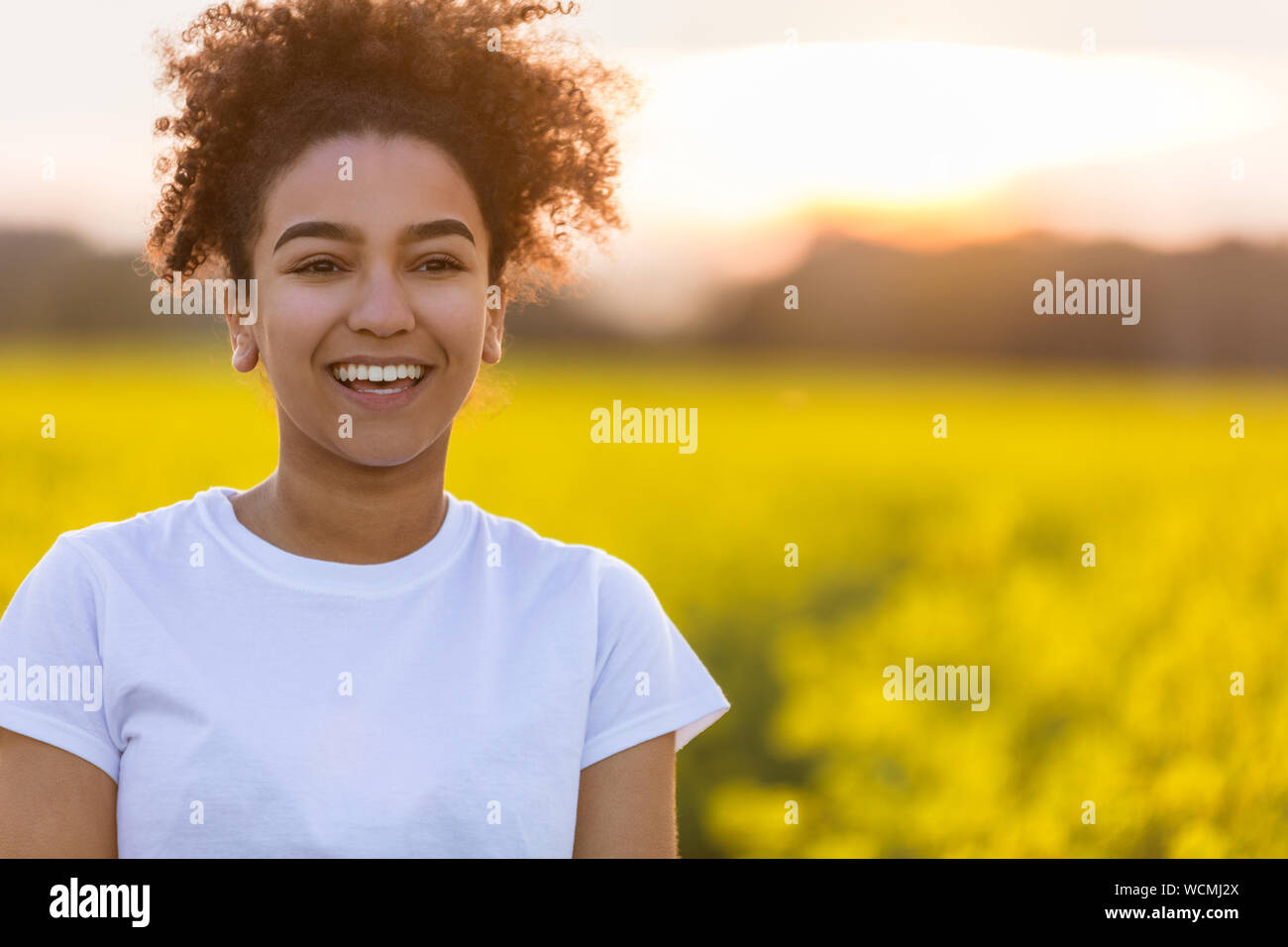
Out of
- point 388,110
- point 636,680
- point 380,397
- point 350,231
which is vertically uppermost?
point 388,110

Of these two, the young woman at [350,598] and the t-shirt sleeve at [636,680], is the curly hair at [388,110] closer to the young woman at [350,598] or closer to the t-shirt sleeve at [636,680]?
the young woman at [350,598]

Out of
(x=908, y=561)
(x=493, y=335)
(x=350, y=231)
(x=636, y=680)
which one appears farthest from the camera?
(x=908, y=561)

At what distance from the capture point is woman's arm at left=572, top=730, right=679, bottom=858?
5.71ft

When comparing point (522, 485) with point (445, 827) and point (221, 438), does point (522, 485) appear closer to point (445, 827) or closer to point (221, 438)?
point (221, 438)

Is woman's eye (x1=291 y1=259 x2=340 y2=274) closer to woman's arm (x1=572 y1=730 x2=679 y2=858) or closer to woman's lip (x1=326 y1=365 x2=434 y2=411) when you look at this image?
woman's lip (x1=326 y1=365 x2=434 y2=411)

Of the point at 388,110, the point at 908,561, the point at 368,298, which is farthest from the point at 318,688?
the point at 908,561

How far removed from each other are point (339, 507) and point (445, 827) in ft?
1.58

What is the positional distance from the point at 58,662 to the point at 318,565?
35 cm

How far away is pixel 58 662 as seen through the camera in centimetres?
156

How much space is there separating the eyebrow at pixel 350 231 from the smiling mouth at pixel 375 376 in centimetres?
17

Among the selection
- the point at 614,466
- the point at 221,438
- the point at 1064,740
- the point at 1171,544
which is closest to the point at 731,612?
the point at 614,466

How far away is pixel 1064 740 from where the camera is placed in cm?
349

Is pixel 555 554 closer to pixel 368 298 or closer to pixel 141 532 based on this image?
pixel 368 298

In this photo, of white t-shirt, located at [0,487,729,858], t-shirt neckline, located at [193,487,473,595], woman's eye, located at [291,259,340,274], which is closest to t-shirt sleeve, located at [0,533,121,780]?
white t-shirt, located at [0,487,729,858]
